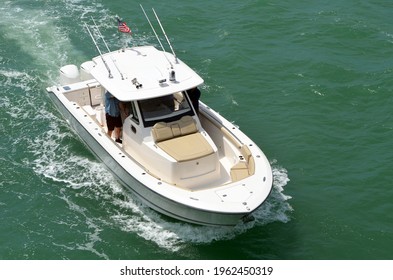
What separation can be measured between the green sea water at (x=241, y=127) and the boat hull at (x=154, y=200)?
1.59 ft

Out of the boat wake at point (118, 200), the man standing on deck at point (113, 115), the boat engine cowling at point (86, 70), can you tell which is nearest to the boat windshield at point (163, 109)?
the man standing on deck at point (113, 115)

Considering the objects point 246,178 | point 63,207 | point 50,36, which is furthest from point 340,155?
point 50,36

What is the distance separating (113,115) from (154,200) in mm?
2645

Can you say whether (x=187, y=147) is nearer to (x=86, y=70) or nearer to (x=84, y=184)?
(x=84, y=184)

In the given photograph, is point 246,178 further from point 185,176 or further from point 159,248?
point 159,248

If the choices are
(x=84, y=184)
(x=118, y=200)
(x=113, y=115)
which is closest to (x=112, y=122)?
(x=113, y=115)

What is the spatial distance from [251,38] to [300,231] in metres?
10.3

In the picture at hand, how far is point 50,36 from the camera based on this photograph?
22.2 meters

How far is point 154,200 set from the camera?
13633 mm

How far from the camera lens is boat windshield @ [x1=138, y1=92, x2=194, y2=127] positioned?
1416 cm

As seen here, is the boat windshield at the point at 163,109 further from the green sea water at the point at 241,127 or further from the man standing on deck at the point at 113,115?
the green sea water at the point at 241,127

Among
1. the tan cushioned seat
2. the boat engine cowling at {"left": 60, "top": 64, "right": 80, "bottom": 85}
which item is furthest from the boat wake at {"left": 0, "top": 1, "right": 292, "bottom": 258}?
the tan cushioned seat

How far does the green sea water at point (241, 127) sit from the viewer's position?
13680 millimetres
